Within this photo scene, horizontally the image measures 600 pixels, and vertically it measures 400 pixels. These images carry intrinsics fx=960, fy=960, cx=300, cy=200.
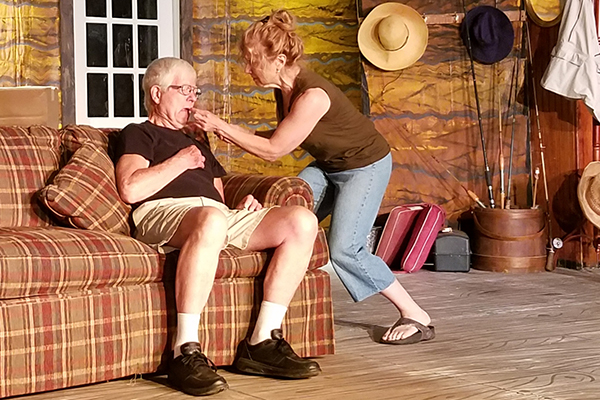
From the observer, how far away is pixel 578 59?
5637 millimetres

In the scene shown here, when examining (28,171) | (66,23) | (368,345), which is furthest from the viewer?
(66,23)

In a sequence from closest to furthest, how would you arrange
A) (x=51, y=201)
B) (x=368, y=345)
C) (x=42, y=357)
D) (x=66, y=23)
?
1. (x=42, y=357)
2. (x=51, y=201)
3. (x=368, y=345)
4. (x=66, y=23)

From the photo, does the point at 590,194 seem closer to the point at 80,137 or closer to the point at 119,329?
the point at 80,137

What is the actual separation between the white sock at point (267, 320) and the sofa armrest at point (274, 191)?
0.48 metres

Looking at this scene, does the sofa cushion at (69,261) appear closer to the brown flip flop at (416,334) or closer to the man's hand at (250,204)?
the man's hand at (250,204)

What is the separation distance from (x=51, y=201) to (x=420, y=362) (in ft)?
4.49

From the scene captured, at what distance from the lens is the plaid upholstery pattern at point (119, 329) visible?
278 centimetres

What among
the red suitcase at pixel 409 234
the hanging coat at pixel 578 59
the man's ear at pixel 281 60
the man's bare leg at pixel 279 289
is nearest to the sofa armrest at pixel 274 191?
the man's bare leg at pixel 279 289

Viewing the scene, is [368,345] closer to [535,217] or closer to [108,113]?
[535,217]

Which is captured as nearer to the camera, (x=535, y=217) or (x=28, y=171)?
(x=28, y=171)

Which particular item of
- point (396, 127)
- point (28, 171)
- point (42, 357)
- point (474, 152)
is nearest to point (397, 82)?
point (396, 127)

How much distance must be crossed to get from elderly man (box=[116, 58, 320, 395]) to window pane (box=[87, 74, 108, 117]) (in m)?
3.27

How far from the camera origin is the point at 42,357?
283 cm

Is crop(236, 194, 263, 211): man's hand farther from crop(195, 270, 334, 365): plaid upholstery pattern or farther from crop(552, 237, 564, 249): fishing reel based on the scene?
crop(552, 237, 564, 249): fishing reel
